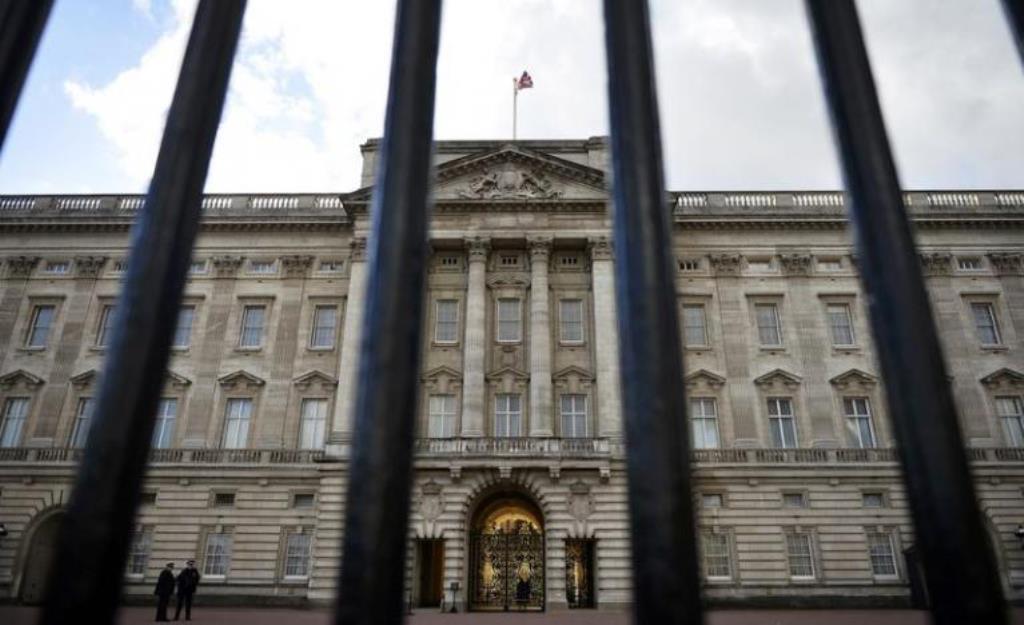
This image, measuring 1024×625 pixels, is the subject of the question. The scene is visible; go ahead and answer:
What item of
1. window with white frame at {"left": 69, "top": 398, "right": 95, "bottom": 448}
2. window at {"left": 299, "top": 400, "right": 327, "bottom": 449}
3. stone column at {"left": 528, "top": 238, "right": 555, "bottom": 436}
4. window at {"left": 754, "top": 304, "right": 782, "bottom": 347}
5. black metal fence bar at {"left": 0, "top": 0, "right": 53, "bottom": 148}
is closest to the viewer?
black metal fence bar at {"left": 0, "top": 0, "right": 53, "bottom": 148}

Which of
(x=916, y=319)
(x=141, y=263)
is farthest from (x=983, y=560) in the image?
(x=141, y=263)

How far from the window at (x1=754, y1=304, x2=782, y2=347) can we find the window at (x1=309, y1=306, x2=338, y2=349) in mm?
20487

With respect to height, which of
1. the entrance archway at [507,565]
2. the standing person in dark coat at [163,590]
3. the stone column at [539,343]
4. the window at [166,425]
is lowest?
the standing person in dark coat at [163,590]

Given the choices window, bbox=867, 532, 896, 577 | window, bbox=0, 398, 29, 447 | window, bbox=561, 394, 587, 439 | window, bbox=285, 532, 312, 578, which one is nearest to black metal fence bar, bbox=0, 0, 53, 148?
window, bbox=561, 394, 587, 439

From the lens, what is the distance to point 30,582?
97.6 ft

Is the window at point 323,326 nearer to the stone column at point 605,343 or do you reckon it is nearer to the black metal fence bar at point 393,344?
the stone column at point 605,343

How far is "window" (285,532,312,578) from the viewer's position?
2978 cm

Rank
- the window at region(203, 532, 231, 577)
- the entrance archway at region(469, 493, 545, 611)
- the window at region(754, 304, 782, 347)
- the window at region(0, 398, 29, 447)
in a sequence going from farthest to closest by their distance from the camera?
1. the window at region(754, 304, 782, 347)
2. the window at region(0, 398, 29, 447)
3. the window at region(203, 532, 231, 577)
4. the entrance archway at region(469, 493, 545, 611)

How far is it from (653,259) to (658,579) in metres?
1.37

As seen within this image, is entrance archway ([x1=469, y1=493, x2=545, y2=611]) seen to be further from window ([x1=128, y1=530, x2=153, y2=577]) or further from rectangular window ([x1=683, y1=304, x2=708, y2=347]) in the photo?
window ([x1=128, y1=530, x2=153, y2=577])

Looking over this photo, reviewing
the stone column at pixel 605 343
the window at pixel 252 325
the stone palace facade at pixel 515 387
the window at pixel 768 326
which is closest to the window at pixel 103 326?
the stone palace facade at pixel 515 387

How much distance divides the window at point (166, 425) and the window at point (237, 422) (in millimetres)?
2421

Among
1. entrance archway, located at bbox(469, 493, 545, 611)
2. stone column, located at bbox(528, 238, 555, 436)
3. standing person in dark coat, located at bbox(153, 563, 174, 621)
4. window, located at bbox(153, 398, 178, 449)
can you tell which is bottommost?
standing person in dark coat, located at bbox(153, 563, 174, 621)

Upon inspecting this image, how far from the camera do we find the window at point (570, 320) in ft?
108
